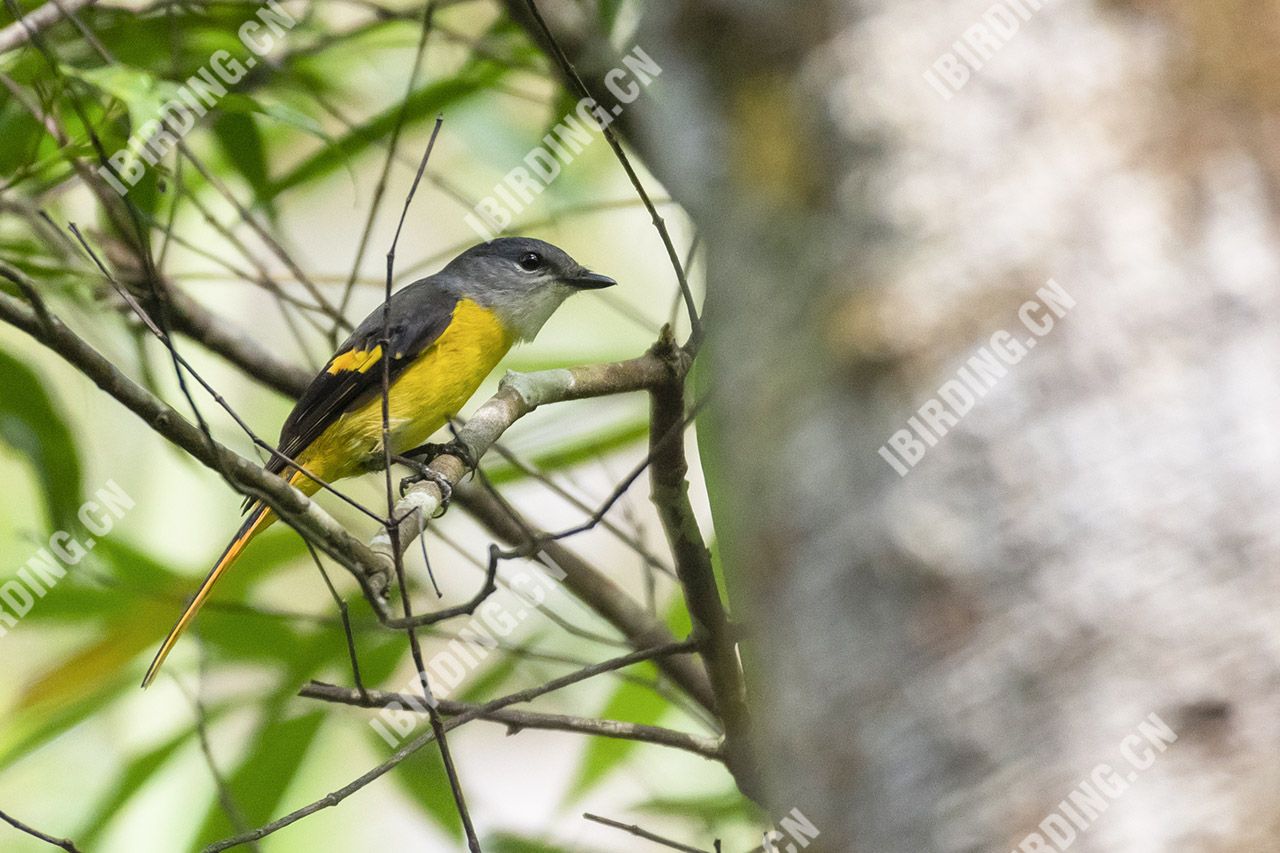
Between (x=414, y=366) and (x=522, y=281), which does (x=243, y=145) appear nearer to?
(x=414, y=366)

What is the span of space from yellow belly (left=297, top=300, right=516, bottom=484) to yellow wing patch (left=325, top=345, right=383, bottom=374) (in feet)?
0.30

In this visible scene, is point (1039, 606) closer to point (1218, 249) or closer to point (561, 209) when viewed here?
point (1218, 249)

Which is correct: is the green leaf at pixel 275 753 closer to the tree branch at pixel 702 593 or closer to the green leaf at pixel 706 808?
the green leaf at pixel 706 808

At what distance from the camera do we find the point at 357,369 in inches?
131

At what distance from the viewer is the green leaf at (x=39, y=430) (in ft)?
10.5

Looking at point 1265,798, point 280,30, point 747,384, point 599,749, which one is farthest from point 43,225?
point 1265,798

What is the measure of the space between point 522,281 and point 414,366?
621 mm

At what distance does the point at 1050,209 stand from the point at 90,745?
6.80 meters

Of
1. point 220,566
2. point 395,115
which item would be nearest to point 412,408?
point 220,566

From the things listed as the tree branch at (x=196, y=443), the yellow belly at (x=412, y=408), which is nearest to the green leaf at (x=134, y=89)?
the tree branch at (x=196, y=443)

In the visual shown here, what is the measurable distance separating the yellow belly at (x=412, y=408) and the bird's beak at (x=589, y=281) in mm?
442

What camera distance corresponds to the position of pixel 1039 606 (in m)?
0.77

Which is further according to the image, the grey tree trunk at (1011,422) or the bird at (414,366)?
the bird at (414,366)

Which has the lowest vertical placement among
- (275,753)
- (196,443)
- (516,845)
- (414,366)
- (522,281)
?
(275,753)
